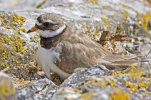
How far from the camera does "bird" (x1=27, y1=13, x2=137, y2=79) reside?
8.62 m

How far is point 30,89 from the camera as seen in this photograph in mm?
→ 6293

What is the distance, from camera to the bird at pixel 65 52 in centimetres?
862

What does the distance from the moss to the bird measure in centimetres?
33

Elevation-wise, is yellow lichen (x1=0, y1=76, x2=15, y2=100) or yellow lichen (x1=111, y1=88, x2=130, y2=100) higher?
yellow lichen (x1=0, y1=76, x2=15, y2=100)

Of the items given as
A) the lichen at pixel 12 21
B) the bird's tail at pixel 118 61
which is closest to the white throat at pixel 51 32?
the lichen at pixel 12 21

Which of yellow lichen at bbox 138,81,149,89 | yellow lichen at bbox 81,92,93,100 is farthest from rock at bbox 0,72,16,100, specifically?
yellow lichen at bbox 138,81,149,89

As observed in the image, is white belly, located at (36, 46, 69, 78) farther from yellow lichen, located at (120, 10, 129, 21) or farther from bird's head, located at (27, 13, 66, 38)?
yellow lichen, located at (120, 10, 129, 21)

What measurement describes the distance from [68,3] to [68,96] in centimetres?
649

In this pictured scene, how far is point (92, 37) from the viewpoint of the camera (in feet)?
34.3

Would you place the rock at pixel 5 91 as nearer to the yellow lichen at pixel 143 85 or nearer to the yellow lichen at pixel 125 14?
the yellow lichen at pixel 143 85

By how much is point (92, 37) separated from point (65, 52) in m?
1.89

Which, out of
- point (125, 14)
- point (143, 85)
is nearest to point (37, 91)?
point (143, 85)

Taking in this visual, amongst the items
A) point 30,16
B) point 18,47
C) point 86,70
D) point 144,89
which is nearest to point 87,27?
point 30,16

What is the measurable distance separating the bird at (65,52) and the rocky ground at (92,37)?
27 cm
